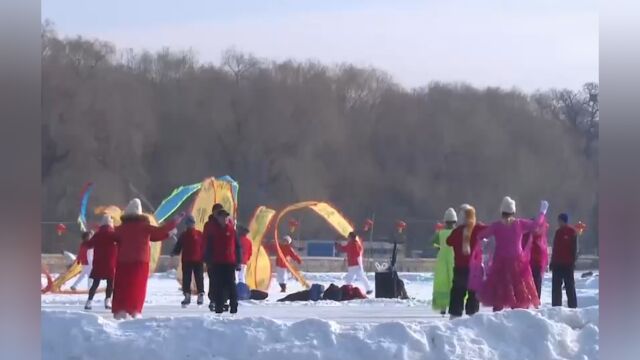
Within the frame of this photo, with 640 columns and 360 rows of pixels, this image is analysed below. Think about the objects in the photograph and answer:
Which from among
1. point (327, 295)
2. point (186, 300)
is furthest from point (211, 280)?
point (327, 295)

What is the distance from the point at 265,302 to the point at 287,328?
8591 mm

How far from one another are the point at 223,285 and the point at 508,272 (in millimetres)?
3362

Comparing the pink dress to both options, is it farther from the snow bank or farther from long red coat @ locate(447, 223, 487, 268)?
the snow bank

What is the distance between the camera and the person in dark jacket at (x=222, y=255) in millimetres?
15336

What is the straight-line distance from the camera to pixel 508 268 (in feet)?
48.7

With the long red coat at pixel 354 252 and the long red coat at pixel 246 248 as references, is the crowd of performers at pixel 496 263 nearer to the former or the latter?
the long red coat at pixel 246 248

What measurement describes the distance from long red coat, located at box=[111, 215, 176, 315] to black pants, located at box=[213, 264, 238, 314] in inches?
42.2

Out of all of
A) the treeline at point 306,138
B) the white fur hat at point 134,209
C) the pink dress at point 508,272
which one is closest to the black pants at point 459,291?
the pink dress at point 508,272

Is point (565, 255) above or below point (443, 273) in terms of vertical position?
above

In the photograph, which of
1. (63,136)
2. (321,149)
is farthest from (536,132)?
(63,136)

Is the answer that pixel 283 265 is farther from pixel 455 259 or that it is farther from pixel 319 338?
pixel 319 338

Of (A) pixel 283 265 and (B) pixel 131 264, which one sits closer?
(B) pixel 131 264

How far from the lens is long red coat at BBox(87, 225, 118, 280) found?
53.6 feet

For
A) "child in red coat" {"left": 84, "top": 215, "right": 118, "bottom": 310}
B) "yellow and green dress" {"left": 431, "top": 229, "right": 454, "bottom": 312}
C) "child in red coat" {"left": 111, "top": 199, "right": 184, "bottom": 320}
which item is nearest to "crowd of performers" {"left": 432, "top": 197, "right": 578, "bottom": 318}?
"yellow and green dress" {"left": 431, "top": 229, "right": 454, "bottom": 312}
